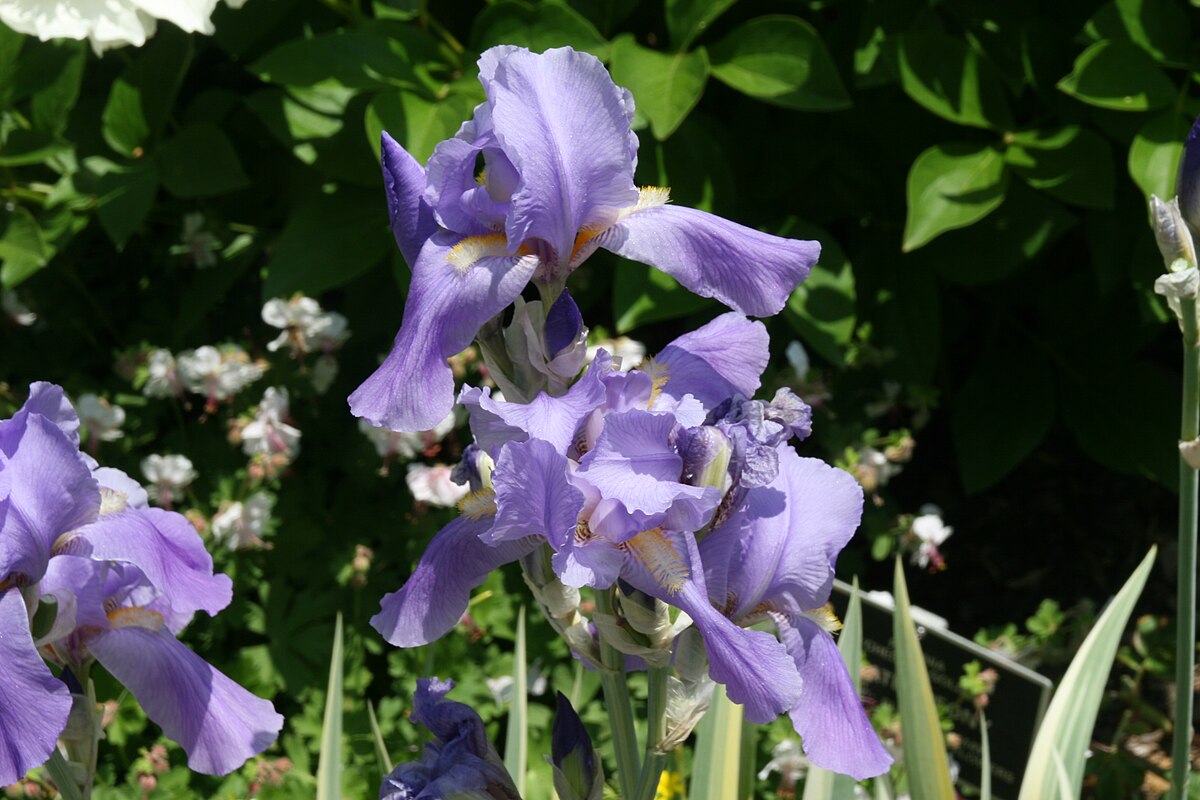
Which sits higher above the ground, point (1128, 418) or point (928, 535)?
point (1128, 418)

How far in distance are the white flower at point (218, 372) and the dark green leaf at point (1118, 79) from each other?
4.89 ft

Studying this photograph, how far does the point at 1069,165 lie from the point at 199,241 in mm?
1702

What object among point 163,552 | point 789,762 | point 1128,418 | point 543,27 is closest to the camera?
point 163,552

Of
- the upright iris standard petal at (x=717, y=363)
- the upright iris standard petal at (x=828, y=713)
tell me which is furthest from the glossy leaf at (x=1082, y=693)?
the upright iris standard petal at (x=717, y=363)

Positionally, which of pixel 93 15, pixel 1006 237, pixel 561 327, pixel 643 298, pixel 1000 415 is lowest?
pixel 1000 415

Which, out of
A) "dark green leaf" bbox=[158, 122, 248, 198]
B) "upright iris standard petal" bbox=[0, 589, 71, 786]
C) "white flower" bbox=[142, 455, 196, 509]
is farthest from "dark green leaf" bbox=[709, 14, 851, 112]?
"upright iris standard petal" bbox=[0, 589, 71, 786]

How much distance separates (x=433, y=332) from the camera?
2.56 feet

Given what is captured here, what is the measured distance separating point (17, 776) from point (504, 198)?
1.60ft

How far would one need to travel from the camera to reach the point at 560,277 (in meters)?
0.84

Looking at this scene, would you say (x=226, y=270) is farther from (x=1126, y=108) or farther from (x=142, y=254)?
(x=1126, y=108)

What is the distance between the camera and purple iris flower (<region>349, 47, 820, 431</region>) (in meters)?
0.78

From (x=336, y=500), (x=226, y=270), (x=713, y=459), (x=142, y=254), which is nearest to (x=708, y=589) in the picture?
(x=713, y=459)

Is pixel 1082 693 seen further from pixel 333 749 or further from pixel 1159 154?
pixel 1159 154

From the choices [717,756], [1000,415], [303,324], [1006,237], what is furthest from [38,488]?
[1000,415]
